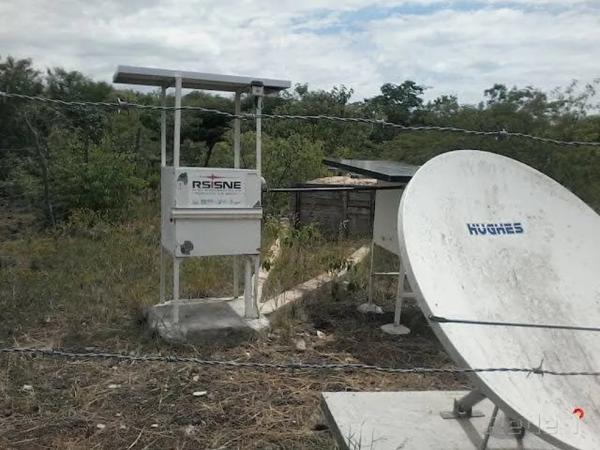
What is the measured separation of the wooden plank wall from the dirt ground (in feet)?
14.8

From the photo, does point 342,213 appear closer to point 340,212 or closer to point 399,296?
point 340,212

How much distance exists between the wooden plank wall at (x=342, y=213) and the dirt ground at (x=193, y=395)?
14.8 feet

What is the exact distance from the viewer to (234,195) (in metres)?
5.26

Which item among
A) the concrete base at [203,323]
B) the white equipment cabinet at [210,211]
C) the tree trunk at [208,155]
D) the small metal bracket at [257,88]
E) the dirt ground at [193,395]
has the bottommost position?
the dirt ground at [193,395]

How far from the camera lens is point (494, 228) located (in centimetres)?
348

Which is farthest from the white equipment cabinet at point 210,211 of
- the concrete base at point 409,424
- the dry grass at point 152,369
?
the concrete base at point 409,424

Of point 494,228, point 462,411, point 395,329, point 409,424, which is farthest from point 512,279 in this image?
point 395,329

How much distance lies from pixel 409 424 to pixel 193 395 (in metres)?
1.45

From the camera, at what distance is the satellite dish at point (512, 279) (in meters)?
2.73

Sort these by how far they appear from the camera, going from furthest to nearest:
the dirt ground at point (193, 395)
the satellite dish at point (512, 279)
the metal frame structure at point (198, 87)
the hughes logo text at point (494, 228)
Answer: the metal frame structure at point (198, 87) → the dirt ground at point (193, 395) → the hughes logo text at point (494, 228) → the satellite dish at point (512, 279)

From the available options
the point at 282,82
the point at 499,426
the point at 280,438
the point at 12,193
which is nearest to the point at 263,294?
the point at 282,82

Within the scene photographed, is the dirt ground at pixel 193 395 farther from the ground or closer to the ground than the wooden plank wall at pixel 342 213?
closer to the ground

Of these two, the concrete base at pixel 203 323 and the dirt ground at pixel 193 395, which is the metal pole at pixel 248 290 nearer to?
the concrete base at pixel 203 323

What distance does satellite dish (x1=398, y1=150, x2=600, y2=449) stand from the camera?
8.95ft
